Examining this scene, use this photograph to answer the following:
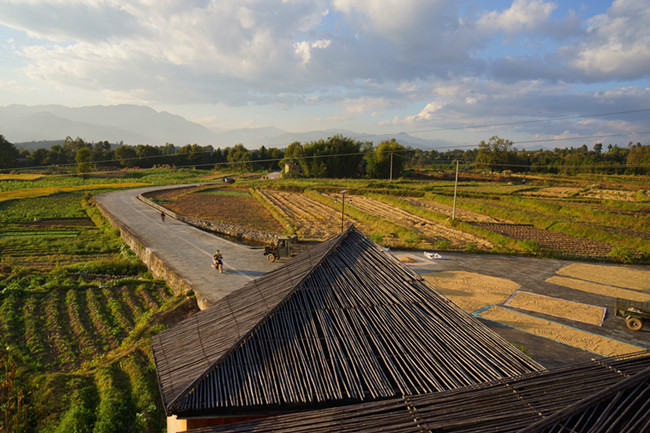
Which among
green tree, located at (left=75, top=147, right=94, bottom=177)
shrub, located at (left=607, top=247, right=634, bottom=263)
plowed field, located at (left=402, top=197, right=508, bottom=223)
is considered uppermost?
green tree, located at (left=75, top=147, right=94, bottom=177)

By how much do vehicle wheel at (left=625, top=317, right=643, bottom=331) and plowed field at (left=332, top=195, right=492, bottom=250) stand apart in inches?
390

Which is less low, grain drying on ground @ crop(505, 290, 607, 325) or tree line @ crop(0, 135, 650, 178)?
tree line @ crop(0, 135, 650, 178)

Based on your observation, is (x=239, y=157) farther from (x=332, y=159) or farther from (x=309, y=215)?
(x=309, y=215)

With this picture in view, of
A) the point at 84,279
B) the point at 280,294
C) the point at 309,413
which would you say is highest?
the point at 280,294

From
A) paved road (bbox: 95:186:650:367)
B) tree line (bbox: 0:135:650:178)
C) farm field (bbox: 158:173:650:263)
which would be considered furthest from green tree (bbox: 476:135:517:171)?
paved road (bbox: 95:186:650:367)

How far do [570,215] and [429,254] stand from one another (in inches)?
731

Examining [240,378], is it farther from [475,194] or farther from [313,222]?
[475,194]

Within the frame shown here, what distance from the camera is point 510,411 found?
434 centimetres

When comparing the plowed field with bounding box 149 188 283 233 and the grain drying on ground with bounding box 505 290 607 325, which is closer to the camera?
the grain drying on ground with bounding box 505 290 607 325

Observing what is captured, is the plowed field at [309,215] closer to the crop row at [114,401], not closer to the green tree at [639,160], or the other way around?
the crop row at [114,401]

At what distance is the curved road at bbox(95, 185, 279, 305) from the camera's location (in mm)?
15430

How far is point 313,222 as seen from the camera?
29.7m

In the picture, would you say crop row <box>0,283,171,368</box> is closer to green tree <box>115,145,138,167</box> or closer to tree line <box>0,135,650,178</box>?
tree line <box>0,135,650,178</box>

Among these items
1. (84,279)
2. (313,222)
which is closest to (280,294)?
(84,279)
